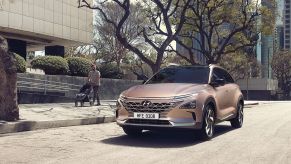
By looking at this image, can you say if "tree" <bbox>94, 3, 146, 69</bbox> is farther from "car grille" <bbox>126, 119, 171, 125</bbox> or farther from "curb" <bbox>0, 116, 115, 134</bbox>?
"car grille" <bbox>126, 119, 171, 125</bbox>

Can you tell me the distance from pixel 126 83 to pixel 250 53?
77.8 feet

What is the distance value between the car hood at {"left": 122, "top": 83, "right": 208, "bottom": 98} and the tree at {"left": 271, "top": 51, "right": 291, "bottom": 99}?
204ft

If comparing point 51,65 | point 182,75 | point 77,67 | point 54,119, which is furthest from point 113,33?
point 182,75

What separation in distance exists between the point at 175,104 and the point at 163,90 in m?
0.47

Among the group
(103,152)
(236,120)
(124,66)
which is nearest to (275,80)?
(124,66)

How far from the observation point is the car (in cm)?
845

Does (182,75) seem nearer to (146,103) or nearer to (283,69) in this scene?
(146,103)

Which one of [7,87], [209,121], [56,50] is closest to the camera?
[209,121]

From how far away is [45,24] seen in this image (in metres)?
32.8

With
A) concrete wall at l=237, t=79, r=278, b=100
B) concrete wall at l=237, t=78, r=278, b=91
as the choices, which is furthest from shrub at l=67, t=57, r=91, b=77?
concrete wall at l=237, t=79, r=278, b=100

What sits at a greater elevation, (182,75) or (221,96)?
(182,75)

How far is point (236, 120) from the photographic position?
11742 millimetres

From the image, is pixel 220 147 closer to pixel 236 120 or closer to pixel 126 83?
pixel 236 120

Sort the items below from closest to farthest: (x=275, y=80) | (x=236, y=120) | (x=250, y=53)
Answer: (x=236, y=120) → (x=250, y=53) → (x=275, y=80)
